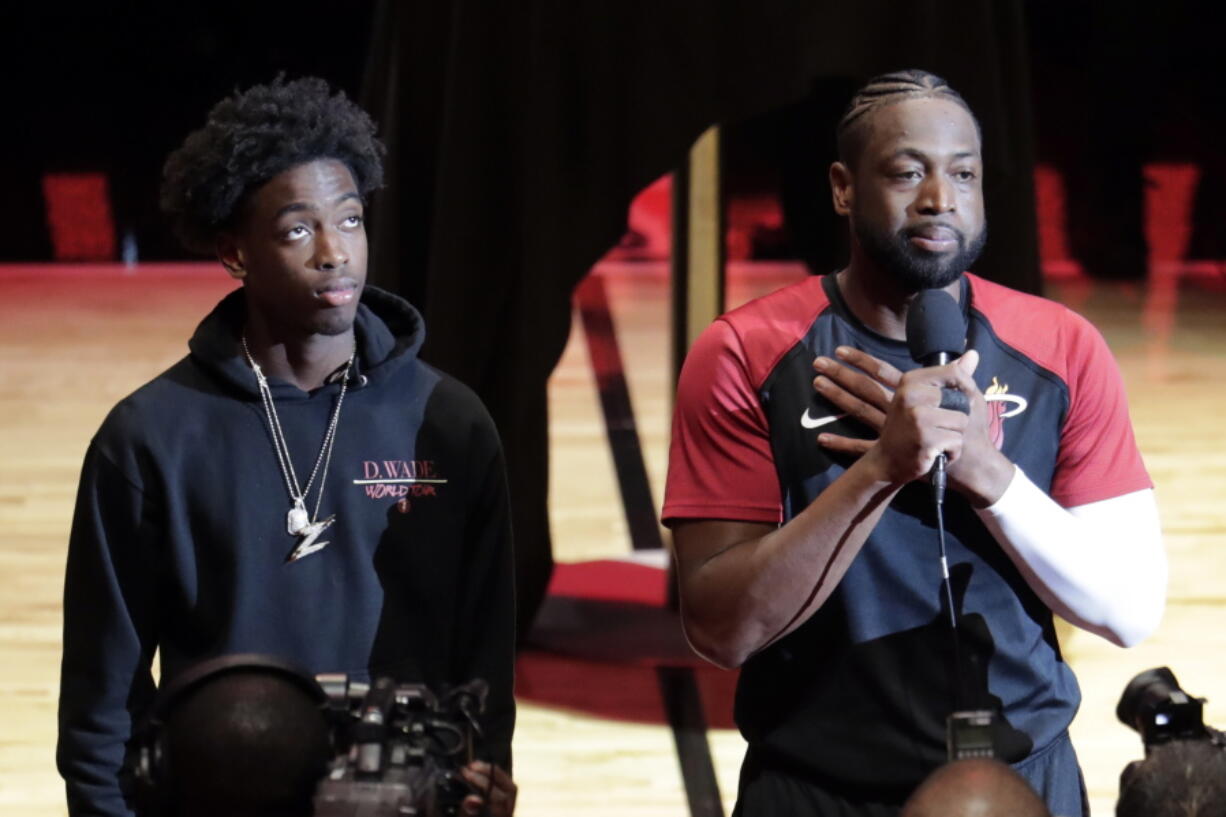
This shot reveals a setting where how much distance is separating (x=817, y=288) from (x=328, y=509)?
1.98 feet

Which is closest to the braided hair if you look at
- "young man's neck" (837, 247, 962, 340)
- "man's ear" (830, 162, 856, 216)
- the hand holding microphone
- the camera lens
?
"man's ear" (830, 162, 856, 216)

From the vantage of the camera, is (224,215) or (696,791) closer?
(224,215)

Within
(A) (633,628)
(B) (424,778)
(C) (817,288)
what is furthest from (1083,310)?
(B) (424,778)

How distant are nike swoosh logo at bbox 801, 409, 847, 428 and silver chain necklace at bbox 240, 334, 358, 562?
543 mm

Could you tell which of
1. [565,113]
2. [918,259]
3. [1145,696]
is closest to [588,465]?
[565,113]

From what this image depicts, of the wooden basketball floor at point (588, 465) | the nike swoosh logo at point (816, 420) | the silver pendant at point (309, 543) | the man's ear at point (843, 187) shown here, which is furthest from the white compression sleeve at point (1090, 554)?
the wooden basketball floor at point (588, 465)

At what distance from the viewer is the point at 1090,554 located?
1.95 m

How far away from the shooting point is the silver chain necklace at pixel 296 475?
6.95 ft

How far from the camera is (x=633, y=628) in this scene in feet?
14.4

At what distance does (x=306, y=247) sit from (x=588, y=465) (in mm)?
3814

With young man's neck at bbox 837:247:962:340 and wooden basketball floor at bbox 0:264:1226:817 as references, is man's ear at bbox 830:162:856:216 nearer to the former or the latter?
young man's neck at bbox 837:247:962:340

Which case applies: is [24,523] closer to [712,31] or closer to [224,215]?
[712,31]

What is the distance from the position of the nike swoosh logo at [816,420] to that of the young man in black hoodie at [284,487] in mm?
402

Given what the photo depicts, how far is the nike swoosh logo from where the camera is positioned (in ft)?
6.59
